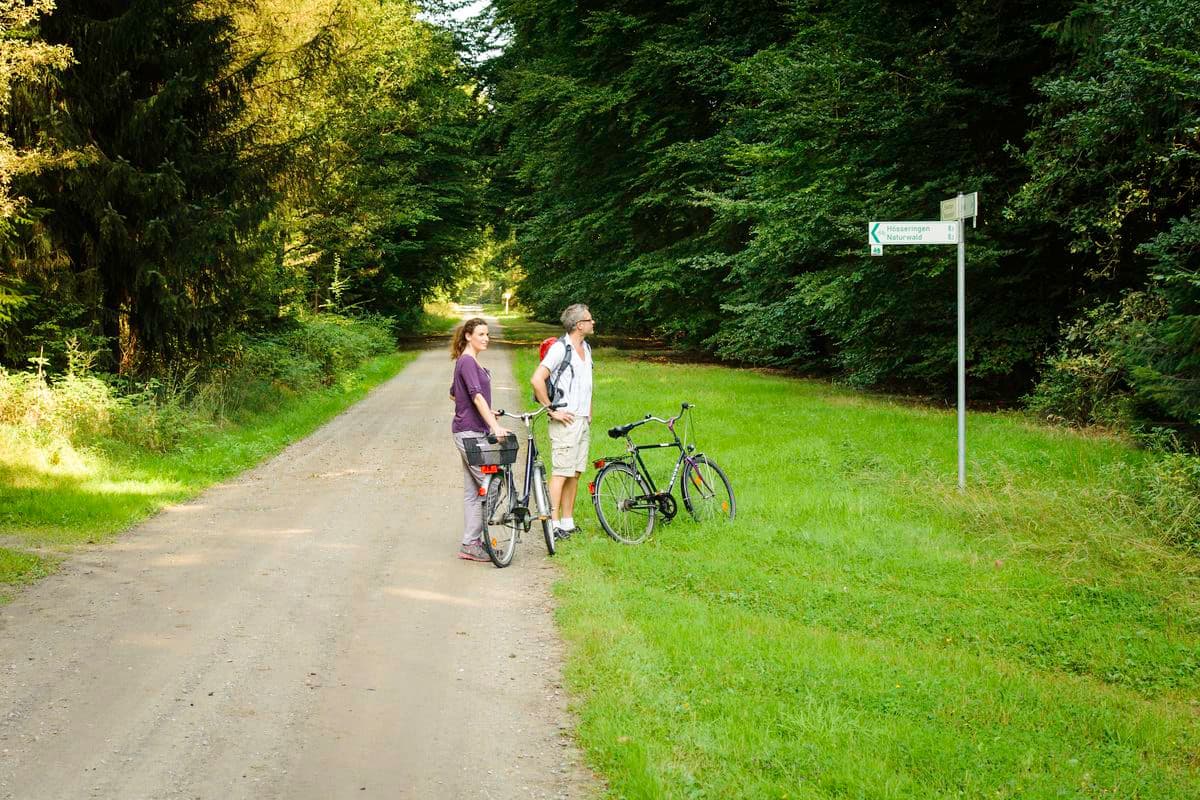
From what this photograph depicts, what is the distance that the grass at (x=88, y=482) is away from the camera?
8.79 meters

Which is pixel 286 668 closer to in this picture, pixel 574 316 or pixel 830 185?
pixel 574 316

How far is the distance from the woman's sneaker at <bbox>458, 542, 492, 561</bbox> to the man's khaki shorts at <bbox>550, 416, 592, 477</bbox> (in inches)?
36.8

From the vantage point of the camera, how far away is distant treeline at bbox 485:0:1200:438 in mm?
10992

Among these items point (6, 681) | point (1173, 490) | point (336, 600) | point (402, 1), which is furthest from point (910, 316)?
point (402, 1)

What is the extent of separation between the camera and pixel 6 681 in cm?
541

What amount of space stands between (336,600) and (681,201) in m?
20.7

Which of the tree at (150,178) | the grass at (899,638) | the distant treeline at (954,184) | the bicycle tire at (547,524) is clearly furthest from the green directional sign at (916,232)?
the tree at (150,178)

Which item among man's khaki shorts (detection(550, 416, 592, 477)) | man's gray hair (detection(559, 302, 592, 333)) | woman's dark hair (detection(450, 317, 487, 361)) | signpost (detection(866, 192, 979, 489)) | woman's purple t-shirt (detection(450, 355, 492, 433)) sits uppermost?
signpost (detection(866, 192, 979, 489))

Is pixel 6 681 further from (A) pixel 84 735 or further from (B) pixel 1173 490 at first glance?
(B) pixel 1173 490

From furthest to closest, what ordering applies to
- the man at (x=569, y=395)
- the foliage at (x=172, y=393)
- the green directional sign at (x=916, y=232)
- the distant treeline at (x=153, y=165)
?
the distant treeline at (x=153, y=165), the foliage at (x=172, y=393), the green directional sign at (x=916, y=232), the man at (x=569, y=395)

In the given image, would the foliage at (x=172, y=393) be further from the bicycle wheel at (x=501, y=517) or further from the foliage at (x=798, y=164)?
the foliage at (x=798, y=164)

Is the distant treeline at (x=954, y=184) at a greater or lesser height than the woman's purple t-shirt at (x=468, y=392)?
greater

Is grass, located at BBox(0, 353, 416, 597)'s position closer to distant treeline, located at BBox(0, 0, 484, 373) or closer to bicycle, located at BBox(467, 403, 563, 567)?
distant treeline, located at BBox(0, 0, 484, 373)

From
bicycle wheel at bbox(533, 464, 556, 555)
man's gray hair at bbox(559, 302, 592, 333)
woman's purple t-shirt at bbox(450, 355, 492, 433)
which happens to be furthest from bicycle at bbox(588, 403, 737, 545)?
woman's purple t-shirt at bbox(450, 355, 492, 433)
